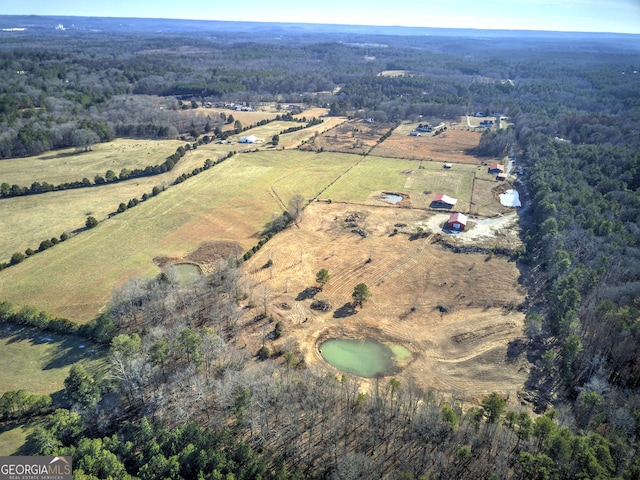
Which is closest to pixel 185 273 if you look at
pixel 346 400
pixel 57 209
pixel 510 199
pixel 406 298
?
pixel 406 298

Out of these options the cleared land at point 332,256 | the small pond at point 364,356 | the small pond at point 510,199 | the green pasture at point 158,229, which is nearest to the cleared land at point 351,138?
the green pasture at point 158,229

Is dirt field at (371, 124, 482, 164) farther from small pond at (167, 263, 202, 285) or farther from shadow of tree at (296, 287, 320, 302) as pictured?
small pond at (167, 263, 202, 285)

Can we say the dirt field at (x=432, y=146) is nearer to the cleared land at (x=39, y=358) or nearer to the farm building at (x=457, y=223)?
the farm building at (x=457, y=223)

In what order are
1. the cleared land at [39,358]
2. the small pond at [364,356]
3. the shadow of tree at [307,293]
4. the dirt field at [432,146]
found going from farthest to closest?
the dirt field at [432,146], the shadow of tree at [307,293], the small pond at [364,356], the cleared land at [39,358]

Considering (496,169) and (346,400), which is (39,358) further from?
(496,169)

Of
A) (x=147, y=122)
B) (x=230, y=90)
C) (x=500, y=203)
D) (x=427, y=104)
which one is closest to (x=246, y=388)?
(x=500, y=203)

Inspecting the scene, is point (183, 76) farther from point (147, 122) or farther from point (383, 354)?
point (383, 354)
